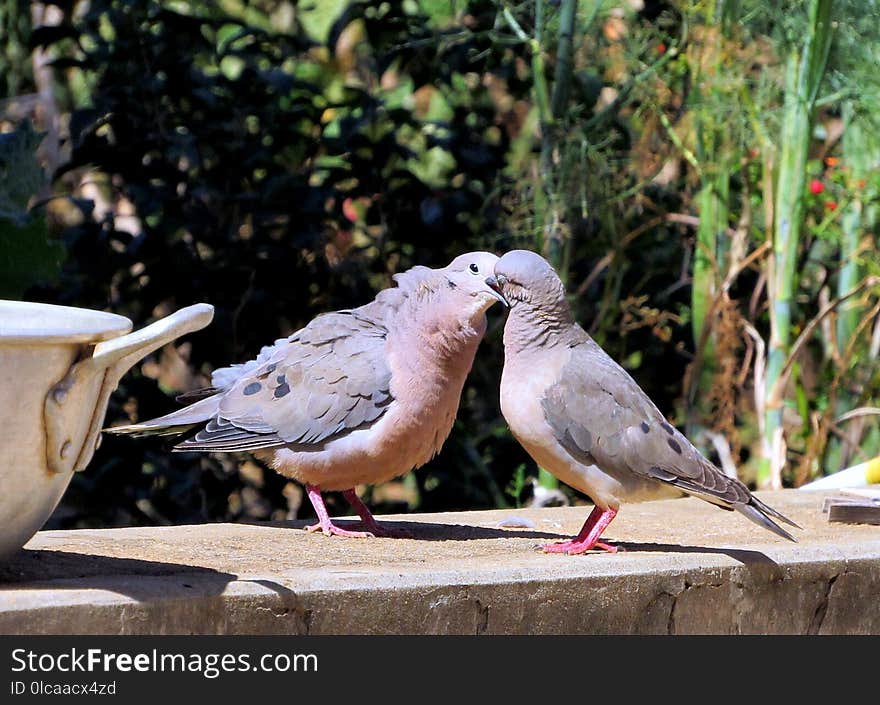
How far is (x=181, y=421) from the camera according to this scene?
13.1ft

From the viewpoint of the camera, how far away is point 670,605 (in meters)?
3.18

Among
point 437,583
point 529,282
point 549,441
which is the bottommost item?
point 437,583

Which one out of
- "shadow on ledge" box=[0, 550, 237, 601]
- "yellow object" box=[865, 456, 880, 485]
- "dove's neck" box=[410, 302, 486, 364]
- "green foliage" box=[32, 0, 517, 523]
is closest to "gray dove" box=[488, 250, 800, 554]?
"dove's neck" box=[410, 302, 486, 364]

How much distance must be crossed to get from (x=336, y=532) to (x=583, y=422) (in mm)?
836

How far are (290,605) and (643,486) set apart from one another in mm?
1109

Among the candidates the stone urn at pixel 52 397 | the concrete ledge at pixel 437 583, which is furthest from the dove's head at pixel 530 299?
the stone urn at pixel 52 397

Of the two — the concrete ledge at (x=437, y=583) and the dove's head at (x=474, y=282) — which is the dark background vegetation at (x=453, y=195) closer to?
the concrete ledge at (x=437, y=583)

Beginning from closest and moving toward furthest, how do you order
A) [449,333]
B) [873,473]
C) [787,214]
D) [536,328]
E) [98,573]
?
[98,573] → [536,328] → [449,333] → [873,473] → [787,214]

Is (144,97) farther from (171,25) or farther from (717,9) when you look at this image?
(717,9)

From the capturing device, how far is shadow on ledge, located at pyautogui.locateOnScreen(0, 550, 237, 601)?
8.64 ft

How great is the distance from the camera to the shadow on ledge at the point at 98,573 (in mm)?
2635

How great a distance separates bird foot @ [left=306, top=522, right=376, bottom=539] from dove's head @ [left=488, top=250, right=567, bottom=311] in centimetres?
81

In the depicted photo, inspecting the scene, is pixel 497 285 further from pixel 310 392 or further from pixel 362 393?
pixel 310 392

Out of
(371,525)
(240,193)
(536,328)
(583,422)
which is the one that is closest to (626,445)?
(583,422)
